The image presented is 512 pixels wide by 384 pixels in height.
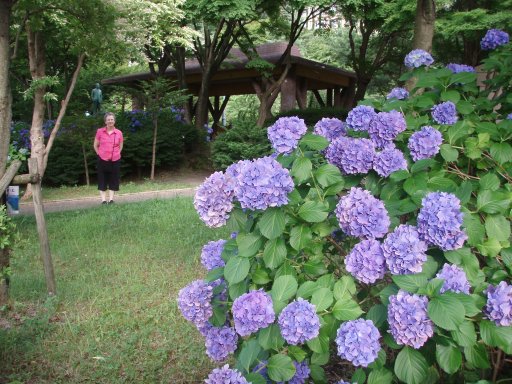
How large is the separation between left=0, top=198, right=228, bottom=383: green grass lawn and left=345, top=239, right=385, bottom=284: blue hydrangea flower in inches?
70.4

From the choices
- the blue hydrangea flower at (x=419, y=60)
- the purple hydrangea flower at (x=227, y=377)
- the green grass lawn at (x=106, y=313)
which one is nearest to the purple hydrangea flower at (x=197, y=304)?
the purple hydrangea flower at (x=227, y=377)

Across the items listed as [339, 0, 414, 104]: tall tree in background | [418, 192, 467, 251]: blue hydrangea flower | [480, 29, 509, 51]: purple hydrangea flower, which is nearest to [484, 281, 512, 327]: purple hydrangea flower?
[418, 192, 467, 251]: blue hydrangea flower

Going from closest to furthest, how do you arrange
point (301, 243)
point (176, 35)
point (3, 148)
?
point (301, 243) < point (3, 148) < point (176, 35)

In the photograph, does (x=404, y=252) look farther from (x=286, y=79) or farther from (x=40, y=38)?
(x=286, y=79)

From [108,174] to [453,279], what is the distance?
27.0 feet

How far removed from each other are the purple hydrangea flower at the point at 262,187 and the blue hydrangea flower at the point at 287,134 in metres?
0.26

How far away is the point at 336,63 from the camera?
27.5 m

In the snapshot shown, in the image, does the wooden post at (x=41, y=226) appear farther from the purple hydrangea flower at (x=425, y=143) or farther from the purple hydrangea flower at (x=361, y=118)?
the purple hydrangea flower at (x=425, y=143)

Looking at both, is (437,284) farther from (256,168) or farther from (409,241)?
(256,168)

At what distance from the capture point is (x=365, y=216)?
159cm

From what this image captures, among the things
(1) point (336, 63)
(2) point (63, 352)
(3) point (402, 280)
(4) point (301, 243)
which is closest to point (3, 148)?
(2) point (63, 352)

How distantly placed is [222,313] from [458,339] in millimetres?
797

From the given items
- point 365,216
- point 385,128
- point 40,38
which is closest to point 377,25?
point 40,38

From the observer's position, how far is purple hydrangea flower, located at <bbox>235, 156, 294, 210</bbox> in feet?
4.98
